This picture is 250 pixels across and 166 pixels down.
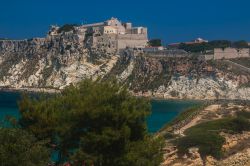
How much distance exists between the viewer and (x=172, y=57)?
119m

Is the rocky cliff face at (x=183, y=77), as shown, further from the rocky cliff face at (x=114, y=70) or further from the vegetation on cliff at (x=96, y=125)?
the vegetation on cliff at (x=96, y=125)

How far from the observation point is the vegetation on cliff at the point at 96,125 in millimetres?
16234

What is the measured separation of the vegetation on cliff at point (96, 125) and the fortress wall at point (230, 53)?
99159mm

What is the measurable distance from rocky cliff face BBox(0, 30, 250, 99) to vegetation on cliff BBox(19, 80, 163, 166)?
78595mm

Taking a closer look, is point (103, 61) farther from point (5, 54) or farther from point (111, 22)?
point (5, 54)

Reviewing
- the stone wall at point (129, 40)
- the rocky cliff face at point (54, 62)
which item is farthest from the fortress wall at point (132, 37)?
the rocky cliff face at point (54, 62)

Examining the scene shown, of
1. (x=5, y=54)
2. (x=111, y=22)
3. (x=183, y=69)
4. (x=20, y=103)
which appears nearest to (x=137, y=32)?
(x=111, y=22)

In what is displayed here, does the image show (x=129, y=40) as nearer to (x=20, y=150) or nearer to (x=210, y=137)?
(x=210, y=137)

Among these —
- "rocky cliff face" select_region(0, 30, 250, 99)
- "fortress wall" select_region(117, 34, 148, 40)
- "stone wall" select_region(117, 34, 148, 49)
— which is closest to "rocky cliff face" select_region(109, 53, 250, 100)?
"rocky cliff face" select_region(0, 30, 250, 99)

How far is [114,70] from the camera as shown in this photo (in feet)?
398

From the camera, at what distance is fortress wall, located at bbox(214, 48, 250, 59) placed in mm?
115600

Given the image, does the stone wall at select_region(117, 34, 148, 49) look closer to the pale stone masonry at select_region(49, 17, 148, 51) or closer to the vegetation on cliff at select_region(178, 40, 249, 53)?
the pale stone masonry at select_region(49, 17, 148, 51)

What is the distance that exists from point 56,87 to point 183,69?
28163mm

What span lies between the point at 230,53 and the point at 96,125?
337ft
